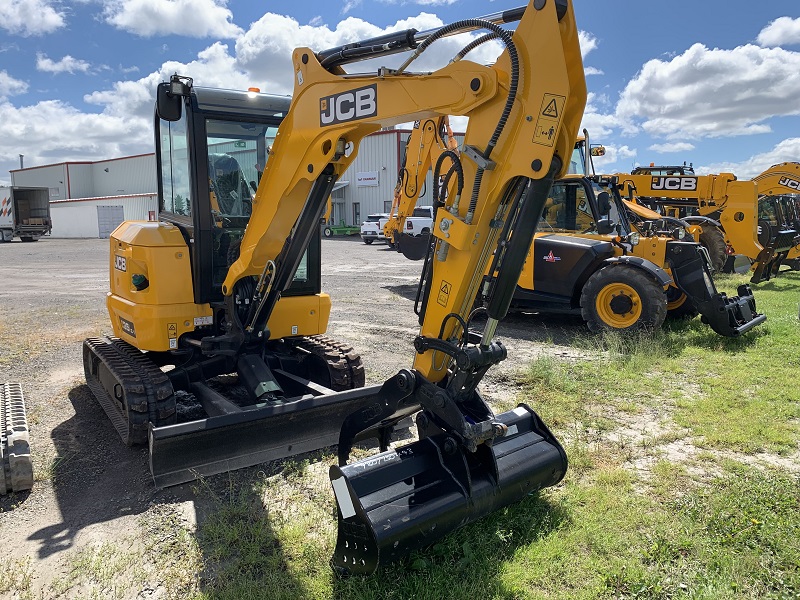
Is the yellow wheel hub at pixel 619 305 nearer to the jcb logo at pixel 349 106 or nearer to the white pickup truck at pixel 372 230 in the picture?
the jcb logo at pixel 349 106

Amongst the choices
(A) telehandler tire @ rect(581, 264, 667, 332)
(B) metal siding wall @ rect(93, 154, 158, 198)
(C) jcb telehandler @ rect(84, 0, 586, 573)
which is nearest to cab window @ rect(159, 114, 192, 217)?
(C) jcb telehandler @ rect(84, 0, 586, 573)

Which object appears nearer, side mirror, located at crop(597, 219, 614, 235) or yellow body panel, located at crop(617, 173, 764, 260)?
side mirror, located at crop(597, 219, 614, 235)

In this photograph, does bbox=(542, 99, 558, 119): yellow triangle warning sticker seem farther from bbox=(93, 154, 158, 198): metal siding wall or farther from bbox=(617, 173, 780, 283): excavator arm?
bbox=(93, 154, 158, 198): metal siding wall

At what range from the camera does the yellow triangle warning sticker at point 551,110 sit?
2977mm

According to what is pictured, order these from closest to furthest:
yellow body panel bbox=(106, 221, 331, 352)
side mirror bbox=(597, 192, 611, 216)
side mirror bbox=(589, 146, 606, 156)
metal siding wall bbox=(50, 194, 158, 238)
→ 1. yellow body panel bbox=(106, 221, 331, 352)
2. side mirror bbox=(597, 192, 611, 216)
3. side mirror bbox=(589, 146, 606, 156)
4. metal siding wall bbox=(50, 194, 158, 238)

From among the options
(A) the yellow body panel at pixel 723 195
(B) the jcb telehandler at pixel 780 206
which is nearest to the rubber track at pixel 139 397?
(A) the yellow body panel at pixel 723 195

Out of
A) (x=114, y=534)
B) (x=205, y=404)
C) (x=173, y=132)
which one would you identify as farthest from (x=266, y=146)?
(x=114, y=534)

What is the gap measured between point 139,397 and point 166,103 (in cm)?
224

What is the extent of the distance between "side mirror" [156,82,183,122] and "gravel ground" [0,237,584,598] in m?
2.60

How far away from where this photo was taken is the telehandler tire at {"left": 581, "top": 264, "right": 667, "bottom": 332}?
8336 millimetres

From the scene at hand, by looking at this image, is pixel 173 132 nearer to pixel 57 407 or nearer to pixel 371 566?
pixel 57 407

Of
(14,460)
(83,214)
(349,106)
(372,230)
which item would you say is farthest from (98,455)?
(83,214)

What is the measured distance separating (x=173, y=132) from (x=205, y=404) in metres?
2.32

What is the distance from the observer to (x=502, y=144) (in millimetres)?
3170
